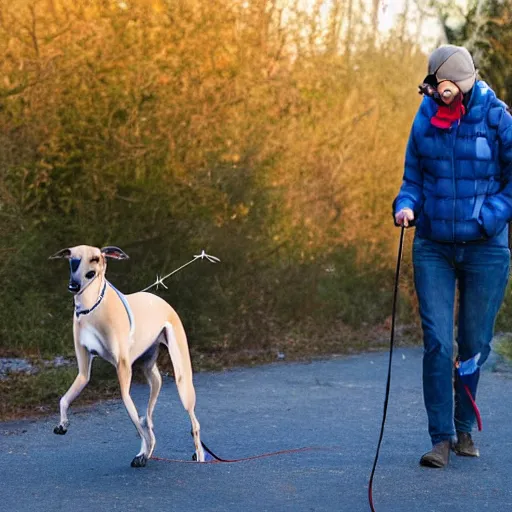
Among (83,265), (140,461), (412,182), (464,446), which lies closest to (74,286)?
(83,265)

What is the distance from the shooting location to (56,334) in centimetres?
1016

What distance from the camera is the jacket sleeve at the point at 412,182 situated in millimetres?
6188

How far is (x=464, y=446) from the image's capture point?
650cm

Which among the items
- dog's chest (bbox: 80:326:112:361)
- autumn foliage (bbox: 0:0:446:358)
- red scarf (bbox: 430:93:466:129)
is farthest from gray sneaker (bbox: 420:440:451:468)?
autumn foliage (bbox: 0:0:446:358)

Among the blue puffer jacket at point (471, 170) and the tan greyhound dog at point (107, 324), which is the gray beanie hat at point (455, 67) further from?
the tan greyhound dog at point (107, 324)

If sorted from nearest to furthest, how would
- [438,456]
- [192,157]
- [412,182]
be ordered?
[438,456], [412,182], [192,157]

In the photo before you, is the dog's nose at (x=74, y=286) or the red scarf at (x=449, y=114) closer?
the dog's nose at (x=74, y=286)

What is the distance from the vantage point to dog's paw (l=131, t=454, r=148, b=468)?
238 inches

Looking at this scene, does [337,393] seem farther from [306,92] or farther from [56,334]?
[306,92]

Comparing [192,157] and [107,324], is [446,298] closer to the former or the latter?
[107,324]

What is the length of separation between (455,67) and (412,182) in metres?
0.69

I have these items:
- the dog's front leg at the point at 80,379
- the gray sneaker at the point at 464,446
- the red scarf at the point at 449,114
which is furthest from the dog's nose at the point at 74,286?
the gray sneaker at the point at 464,446

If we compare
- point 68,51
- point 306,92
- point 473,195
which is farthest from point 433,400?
point 306,92

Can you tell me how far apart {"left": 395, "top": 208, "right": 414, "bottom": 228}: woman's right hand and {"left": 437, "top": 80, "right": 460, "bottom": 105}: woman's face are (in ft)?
2.05
